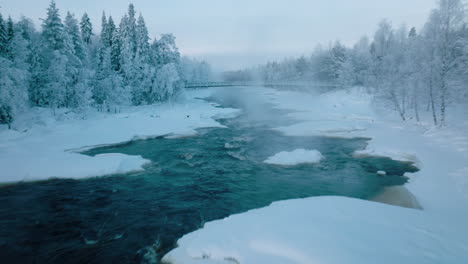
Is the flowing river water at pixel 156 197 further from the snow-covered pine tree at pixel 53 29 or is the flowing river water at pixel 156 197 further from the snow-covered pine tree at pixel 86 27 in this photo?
the snow-covered pine tree at pixel 86 27

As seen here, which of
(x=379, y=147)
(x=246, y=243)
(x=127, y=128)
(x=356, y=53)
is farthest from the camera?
(x=356, y=53)

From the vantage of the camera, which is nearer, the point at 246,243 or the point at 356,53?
the point at 246,243

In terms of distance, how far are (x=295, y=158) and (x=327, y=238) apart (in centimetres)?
1049

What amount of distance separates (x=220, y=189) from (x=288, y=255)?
288 inches

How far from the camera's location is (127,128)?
92.2 feet

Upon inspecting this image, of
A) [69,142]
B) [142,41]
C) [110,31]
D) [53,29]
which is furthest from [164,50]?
[69,142]

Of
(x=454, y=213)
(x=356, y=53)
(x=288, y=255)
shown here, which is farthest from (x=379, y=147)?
(x=356, y=53)

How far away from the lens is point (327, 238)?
6980 millimetres

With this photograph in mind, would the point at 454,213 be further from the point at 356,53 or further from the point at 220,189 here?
the point at 356,53

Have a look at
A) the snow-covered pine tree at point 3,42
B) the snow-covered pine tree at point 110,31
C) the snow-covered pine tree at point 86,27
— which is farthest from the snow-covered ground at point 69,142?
the snow-covered pine tree at point 86,27

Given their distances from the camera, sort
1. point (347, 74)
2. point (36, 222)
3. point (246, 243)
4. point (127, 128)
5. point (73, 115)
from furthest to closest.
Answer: point (347, 74)
point (73, 115)
point (127, 128)
point (36, 222)
point (246, 243)

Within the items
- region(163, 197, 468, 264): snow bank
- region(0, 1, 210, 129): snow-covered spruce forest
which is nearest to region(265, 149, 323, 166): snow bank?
region(163, 197, 468, 264): snow bank

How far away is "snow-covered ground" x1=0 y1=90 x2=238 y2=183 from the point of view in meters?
15.0

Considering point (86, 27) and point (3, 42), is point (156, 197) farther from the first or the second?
point (86, 27)
